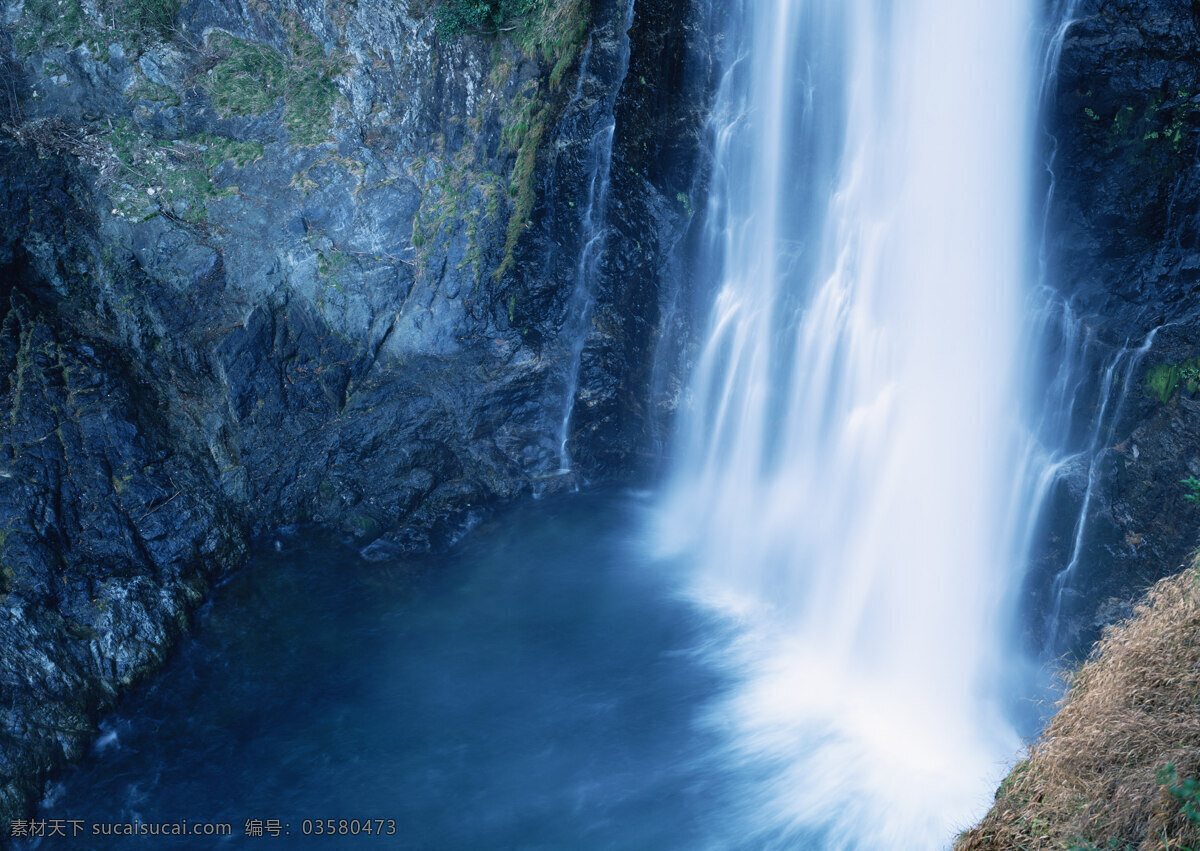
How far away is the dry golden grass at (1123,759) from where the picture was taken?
221 inches

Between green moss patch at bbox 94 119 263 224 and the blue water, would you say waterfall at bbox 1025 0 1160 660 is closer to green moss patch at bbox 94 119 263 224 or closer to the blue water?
A: the blue water

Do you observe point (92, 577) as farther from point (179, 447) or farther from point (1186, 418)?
point (1186, 418)

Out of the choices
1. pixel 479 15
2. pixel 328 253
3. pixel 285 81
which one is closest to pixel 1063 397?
pixel 479 15

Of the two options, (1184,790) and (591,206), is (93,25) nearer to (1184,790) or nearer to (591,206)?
(591,206)

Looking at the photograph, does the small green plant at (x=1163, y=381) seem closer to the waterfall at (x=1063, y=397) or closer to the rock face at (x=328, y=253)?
the waterfall at (x=1063, y=397)

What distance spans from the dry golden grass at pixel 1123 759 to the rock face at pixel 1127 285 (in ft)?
14.7

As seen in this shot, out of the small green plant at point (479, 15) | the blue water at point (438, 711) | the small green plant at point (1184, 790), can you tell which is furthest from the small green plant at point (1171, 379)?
the small green plant at point (479, 15)

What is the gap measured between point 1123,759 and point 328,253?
52.0 feet

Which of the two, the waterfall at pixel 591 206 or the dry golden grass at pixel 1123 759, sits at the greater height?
the waterfall at pixel 591 206

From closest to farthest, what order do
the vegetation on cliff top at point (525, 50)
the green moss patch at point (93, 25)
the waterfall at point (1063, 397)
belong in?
the waterfall at point (1063, 397), the vegetation on cliff top at point (525, 50), the green moss patch at point (93, 25)

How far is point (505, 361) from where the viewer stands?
1689cm

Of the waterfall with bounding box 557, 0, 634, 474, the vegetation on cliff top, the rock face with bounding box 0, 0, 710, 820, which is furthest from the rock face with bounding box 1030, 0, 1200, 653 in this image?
the vegetation on cliff top

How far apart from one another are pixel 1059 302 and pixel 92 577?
54.0ft

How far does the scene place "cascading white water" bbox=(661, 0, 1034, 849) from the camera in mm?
11398
